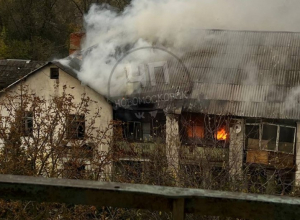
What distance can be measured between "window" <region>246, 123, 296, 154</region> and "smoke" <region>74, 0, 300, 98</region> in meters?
4.83

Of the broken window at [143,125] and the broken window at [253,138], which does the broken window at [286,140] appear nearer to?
the broken window at [253,138]

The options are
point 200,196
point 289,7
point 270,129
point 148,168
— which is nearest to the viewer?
point 200,196

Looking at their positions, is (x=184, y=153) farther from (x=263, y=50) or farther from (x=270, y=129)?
(x=263, y=50)

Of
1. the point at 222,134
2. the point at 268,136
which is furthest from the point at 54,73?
the point at 268,136

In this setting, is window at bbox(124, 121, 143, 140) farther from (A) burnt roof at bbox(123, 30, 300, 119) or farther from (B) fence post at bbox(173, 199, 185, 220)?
(B) fence post at bbox(173, 199, 185, 220)

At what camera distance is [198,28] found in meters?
20.3

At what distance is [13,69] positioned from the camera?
21.9 metres

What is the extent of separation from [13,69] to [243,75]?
11.6 metres

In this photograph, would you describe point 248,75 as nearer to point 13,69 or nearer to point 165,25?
point 165,25

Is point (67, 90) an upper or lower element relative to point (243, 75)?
lower

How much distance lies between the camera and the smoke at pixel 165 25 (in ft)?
60.5

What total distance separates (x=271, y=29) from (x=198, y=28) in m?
3.47

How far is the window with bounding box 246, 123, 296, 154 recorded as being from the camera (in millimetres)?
16859

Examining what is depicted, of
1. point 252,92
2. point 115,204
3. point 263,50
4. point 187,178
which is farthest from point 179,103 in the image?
point 115,204
